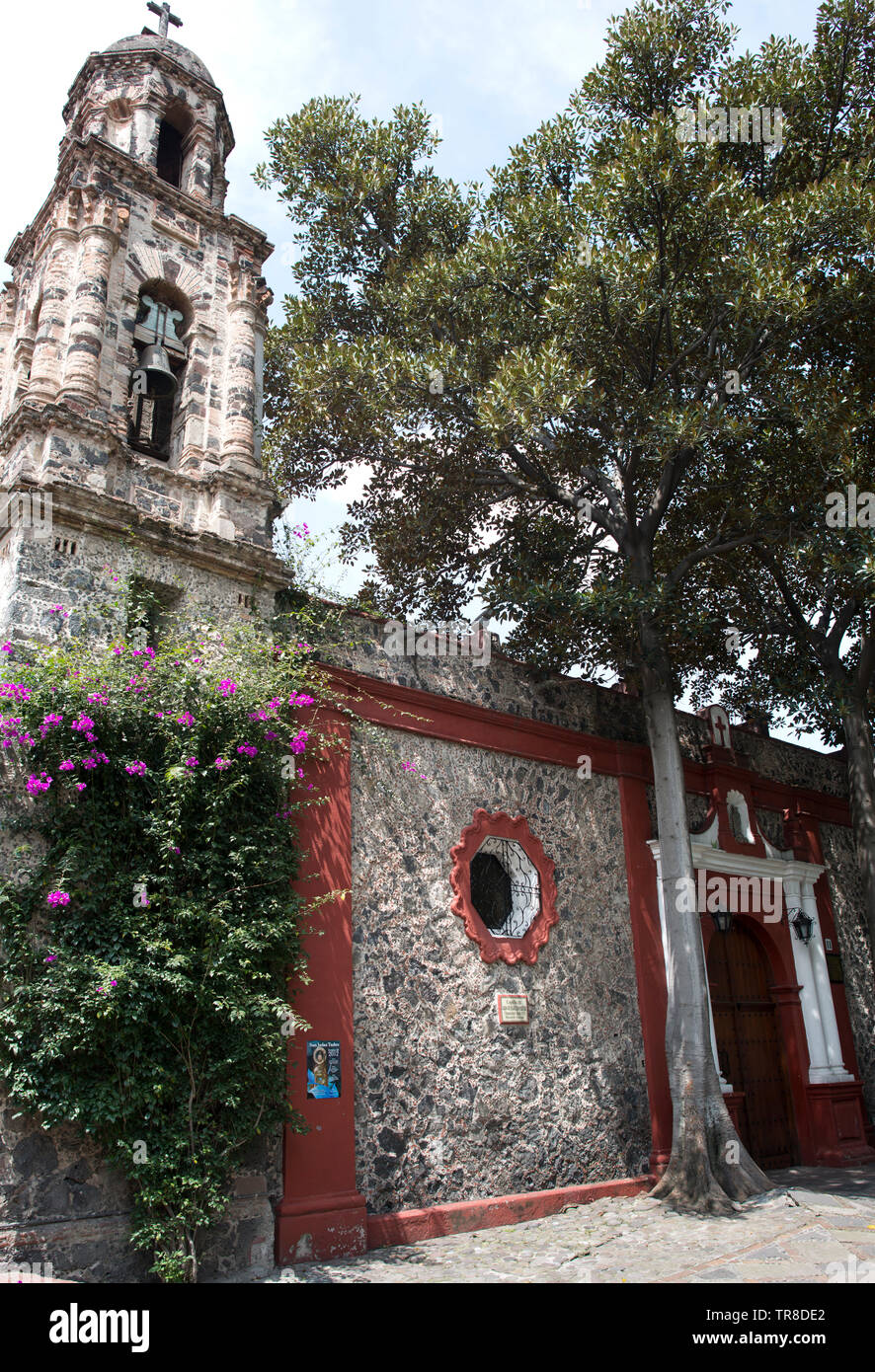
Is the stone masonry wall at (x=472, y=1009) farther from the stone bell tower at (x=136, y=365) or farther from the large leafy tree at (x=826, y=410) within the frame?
the large leafy tree at (x=826, y=410)

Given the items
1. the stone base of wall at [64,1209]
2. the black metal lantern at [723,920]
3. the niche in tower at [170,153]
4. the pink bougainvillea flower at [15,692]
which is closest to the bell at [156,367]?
the niche in tower at [170,153]

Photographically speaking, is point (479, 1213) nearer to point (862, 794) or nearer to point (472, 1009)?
point (472, 1009)

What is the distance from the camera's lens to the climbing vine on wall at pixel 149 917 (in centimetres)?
543

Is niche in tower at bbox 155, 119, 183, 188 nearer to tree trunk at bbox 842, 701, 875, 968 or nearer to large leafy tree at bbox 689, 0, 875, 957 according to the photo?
large leafy tree at bbox 689, 0, 875, 957

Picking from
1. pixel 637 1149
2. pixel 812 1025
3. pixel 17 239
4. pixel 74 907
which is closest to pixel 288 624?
pixel 74 907

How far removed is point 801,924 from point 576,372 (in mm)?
7280

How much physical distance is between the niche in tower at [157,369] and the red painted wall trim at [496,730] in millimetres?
2757

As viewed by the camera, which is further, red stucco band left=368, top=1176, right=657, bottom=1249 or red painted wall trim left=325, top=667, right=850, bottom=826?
red painted wall trim left=325, top=667, right=850, bottom=826

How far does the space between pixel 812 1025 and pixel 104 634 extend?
947 cm

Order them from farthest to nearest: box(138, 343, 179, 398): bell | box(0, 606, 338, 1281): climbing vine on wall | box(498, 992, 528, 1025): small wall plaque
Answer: box(498, 992, 528, 1025): small wall plaque
box(138, 343, 179, 398): bell
box(0, 606, 338, 1281): climbing vine on wall

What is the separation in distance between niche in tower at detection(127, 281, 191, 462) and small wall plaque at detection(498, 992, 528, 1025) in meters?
5.79

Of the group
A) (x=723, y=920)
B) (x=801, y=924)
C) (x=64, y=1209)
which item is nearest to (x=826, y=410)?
(x=723, y=920)

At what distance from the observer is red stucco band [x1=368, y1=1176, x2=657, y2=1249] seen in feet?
22.6

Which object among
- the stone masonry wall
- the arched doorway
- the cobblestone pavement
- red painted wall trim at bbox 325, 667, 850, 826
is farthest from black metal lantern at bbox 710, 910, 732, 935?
the cobblestone pavement
